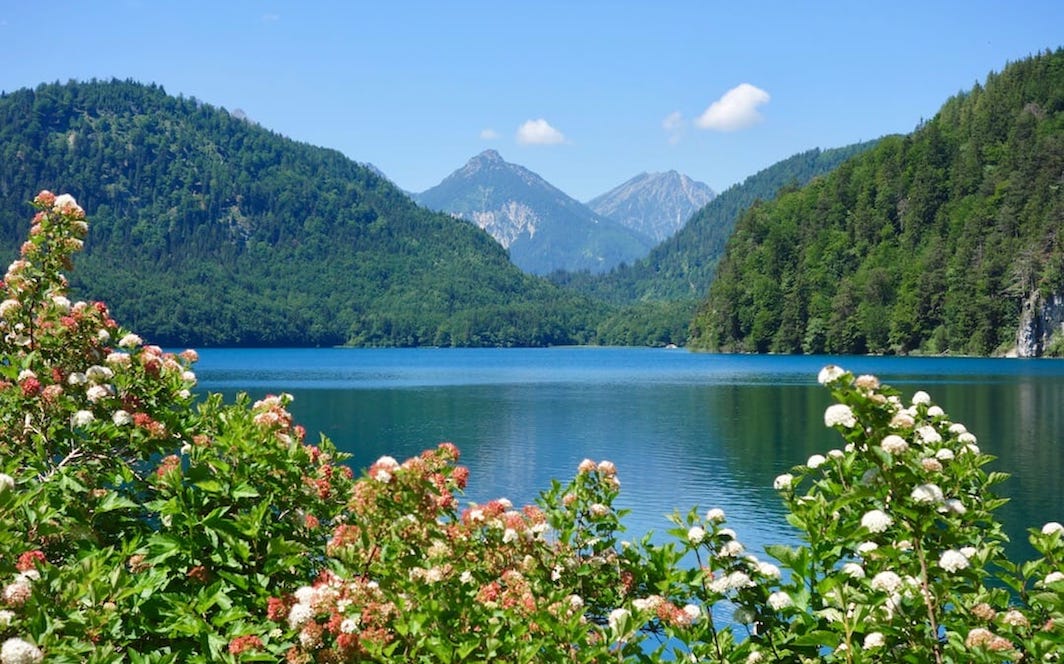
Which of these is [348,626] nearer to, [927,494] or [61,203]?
[927,494]

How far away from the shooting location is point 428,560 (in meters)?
5.02

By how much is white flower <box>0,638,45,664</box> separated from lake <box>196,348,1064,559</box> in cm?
941

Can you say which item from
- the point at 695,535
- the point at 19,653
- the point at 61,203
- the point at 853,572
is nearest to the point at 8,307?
the point at 61,203

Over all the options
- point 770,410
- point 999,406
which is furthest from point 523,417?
point 999,406

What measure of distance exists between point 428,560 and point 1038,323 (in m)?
136

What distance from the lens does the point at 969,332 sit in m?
129

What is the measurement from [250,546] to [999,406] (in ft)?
181

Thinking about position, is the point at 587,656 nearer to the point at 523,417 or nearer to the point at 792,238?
the point at 523,417

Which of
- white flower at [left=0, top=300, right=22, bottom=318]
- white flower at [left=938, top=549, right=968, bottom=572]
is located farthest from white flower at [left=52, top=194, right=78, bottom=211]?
white flower at [left=938, top=549, right=968, bottom=572]

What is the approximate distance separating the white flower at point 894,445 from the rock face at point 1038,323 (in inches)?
5266

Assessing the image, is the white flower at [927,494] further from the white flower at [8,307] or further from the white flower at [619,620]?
the white flower at [8,307]

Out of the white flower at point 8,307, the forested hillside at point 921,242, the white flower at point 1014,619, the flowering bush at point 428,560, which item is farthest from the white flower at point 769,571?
the forested hillside at point 921,242

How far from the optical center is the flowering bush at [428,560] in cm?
448

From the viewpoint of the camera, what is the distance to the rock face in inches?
4747
